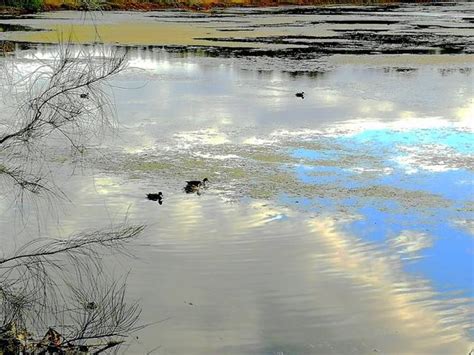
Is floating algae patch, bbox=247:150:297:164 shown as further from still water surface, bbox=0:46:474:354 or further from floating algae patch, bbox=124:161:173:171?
floating algae patch, bbox=124:161:173:171

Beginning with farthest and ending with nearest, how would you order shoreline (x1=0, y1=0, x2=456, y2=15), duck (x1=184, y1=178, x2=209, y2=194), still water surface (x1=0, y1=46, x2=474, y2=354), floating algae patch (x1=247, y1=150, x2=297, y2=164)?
shoreline (x1=0, y1=0, x2=456, y2=15), floating algae patch (x1=247, y1=150, x2=297, y2=164), duck (x1=184, y1=178, x2=209, y2=194), still water surface (x1=0, y1=46, x2=474, y2=354)

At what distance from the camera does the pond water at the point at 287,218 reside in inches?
195

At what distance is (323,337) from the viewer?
4758 mm

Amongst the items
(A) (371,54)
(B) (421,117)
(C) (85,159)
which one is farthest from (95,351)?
(A) (371,54)

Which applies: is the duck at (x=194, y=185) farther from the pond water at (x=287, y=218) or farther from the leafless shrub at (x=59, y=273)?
the leafless shrub at (x=59, y=273)

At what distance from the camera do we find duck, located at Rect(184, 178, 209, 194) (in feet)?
25.6

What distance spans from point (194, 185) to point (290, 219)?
1333 millimetres

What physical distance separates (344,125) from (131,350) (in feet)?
24.5

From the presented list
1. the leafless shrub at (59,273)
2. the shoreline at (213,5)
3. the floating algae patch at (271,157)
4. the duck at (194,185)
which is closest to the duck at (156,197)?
the duck at (194,185)

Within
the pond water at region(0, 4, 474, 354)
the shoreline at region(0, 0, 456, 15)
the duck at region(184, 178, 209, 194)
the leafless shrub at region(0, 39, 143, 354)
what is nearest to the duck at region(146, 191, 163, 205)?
the pond water at region(0, 4, 474, 354)

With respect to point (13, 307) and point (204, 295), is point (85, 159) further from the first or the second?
point (13, 307)

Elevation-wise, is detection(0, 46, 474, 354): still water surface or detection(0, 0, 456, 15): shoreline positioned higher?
detection(0, 0, 456, 15): shoreline

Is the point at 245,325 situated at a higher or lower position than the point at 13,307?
lower

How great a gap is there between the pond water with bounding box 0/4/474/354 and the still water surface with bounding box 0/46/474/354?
0.06ft
